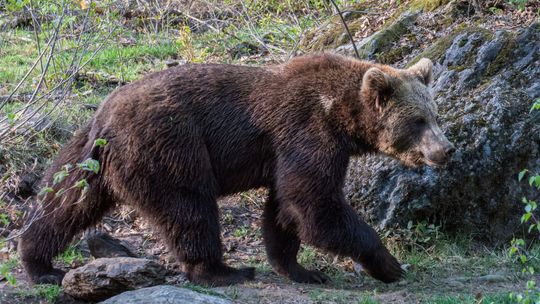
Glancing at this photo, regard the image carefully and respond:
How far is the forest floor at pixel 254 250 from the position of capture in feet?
23.6

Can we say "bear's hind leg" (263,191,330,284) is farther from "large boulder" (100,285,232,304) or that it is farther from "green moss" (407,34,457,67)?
"green moss" (407,34,457,67)

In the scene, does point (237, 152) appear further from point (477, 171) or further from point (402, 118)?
point (477, 171)

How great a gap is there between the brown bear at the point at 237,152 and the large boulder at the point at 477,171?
0.90 m

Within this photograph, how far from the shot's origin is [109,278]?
6961 mm

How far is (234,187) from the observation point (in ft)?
25.8

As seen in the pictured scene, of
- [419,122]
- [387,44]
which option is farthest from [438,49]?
[419,122]

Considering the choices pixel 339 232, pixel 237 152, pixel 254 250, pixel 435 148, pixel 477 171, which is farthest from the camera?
pixel 254 250

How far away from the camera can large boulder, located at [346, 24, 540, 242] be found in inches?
337

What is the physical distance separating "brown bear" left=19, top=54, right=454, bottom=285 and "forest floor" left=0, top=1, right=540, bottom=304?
0.32 meters

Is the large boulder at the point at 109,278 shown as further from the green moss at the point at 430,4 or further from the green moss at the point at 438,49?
the green moss at the point at 430,4

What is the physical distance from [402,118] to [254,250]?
8.29 ft

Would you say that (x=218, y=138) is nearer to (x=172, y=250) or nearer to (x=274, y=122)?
(x=274, y=122)

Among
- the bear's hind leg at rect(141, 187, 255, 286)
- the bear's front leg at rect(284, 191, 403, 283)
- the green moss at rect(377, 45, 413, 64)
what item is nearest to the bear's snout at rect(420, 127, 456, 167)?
the bear's front leg at rect(284, 191, 403, 283)

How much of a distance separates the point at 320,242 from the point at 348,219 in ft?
1.12
